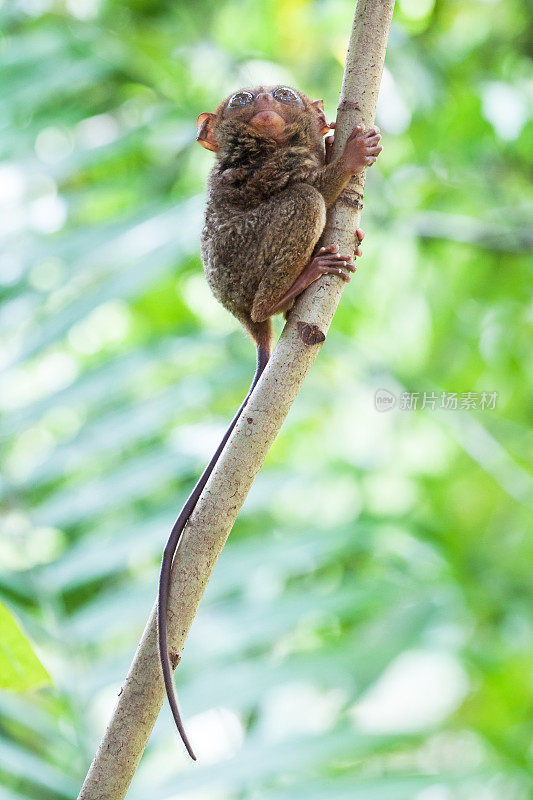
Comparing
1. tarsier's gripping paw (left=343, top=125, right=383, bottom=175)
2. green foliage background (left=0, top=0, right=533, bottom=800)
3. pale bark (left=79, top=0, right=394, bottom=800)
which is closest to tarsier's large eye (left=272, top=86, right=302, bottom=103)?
tarsier's gripping paw (left=343, top=125, right=383, bottom=175)

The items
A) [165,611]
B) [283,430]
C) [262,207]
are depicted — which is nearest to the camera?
[165,611]

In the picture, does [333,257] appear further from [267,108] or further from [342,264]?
[267,108]

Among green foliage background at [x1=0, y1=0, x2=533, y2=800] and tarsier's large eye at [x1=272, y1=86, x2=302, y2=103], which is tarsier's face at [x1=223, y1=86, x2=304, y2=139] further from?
green foliage background at [x1=0, y1=0, x2=533, y2=800]

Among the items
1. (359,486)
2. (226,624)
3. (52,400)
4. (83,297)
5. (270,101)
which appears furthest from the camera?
(359,486)

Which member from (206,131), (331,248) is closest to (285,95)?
(206,131)

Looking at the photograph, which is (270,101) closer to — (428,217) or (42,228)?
(42,228)

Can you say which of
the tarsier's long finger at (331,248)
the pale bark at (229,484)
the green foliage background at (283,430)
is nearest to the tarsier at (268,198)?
the tarsier's long finger at (331,248)

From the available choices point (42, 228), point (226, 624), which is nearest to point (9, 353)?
point (42, 228)
